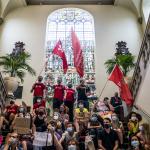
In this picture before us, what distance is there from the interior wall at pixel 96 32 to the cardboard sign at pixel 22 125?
5528mm

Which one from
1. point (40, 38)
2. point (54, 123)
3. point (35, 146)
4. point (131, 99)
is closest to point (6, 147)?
point (35, 146)

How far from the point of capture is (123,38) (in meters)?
13.8

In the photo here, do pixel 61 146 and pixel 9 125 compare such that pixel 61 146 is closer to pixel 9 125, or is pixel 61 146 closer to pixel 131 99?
pixel 9 125

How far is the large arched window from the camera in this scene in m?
13.1

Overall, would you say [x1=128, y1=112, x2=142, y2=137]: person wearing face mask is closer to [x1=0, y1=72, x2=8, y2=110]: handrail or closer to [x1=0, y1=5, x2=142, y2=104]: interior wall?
[x1=0, y1=72, x2=8, y2=110]: handrail

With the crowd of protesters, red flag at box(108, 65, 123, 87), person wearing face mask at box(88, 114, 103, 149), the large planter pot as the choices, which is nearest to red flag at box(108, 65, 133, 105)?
red flag at box(108, 65, 123, 87)

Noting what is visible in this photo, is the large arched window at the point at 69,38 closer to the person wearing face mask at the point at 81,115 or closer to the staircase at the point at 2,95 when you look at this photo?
the staircase at the point at 2,95

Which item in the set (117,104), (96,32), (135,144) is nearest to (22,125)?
(135,144)

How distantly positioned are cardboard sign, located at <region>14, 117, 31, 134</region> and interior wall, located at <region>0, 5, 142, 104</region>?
5.53m

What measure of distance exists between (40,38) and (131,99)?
6.34 meters

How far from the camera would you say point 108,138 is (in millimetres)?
6359

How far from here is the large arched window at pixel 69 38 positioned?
1309 cm

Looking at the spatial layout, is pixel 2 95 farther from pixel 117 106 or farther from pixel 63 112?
pixel 117 106

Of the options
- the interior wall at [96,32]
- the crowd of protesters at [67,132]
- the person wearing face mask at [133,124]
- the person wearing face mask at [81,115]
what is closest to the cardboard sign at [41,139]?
the crowd of protesters at [67,132]
